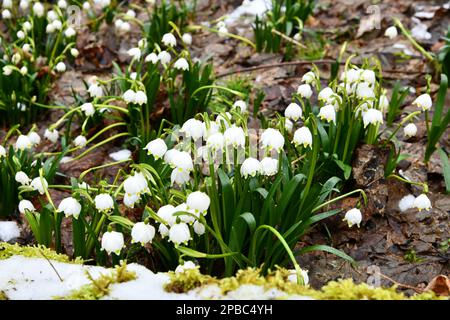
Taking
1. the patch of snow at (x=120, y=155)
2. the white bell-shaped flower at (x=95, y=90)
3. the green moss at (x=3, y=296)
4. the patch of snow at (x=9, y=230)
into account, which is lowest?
the patch of snow at (x=9, y=230)

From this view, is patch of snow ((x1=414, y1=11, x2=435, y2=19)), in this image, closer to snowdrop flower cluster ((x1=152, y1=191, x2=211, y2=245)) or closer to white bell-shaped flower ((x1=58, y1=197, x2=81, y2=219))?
snowdrop flower cluster ((x1=152, y1=191, x2=211, y2=245))

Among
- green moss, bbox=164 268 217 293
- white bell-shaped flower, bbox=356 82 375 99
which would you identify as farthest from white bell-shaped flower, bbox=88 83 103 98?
green moss, bbox=164 268 217 293

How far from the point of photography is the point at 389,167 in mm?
2986

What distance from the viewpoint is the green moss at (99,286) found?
181cm

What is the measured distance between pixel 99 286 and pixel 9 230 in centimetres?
137

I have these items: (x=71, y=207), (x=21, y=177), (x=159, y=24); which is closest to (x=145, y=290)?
(x=71, y=207)

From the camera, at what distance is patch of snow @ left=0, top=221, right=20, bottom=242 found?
9.68 ft

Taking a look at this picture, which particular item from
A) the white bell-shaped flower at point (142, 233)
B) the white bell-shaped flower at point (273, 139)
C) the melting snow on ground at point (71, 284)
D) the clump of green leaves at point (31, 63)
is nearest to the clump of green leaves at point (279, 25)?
the clump of green leaves at point (31, 63)

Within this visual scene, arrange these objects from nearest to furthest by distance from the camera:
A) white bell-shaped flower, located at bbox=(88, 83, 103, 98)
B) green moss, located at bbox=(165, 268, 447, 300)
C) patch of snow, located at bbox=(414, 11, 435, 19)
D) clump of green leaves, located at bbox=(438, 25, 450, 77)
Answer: green moss, located at bbox=(165, 268, 447, 300), white bell-shaped flower, located at bbox=(88, 83, 103, 98), clump of green leaves, located at bbox=(438, 25, 450, 77), patch of snow, located at bbox=(414, 11, 435, 19)

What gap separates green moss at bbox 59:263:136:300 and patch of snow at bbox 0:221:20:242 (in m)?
1.24

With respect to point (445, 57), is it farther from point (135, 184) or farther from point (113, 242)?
point (113, 242)

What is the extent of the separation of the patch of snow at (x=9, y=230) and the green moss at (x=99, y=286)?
4.05 feet

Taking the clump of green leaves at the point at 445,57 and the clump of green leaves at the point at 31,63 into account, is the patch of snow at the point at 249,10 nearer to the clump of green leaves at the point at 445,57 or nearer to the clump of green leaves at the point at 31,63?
the clump of green leaves at the point at 31,63
